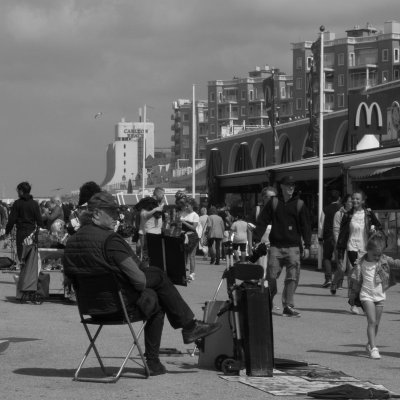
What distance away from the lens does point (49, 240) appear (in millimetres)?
18406

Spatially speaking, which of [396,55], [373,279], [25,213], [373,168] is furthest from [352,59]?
[373,279]

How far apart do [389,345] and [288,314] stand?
9.82 ft

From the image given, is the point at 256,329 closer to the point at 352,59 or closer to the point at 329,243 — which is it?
the point at 329,243

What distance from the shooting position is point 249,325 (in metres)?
9.35

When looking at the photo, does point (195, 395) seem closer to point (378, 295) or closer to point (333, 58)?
point (378, 295)

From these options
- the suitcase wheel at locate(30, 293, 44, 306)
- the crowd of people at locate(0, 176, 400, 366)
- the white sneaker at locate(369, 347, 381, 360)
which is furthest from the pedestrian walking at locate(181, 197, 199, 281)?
the white sneaker at locate(369, 347, 381, 360)

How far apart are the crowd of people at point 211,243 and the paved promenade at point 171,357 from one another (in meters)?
0.38

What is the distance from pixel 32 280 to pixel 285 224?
3755 mm

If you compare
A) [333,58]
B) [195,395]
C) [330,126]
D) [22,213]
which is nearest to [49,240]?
[22,213]

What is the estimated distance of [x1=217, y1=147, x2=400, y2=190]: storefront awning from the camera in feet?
86.9

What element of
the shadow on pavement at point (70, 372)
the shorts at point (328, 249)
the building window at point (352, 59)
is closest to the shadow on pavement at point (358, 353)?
the shadow on pavement at point (70, 372)

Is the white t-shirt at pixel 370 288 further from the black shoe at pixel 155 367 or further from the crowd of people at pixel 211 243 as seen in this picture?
the black shoe at pixel 155 367

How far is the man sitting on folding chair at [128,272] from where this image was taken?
8.84 m

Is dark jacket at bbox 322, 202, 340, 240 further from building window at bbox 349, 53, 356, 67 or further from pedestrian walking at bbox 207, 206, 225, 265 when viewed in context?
building window at bbox 349, 53, 356, 67
